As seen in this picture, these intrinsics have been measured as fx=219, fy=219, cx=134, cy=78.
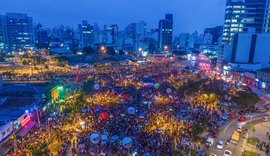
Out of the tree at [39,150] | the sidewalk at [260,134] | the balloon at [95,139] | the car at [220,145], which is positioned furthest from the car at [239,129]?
the tree at [39,150]

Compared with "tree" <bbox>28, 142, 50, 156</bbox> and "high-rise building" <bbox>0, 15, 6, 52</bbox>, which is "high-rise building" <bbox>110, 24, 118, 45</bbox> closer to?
"high-rise building" <bbox>0, 15, 6, 52</bbox>

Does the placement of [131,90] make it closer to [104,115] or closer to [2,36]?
[104,115]

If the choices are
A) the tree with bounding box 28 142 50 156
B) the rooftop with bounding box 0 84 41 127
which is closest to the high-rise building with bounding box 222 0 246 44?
the rooftop with bounding box 0 84 41 127

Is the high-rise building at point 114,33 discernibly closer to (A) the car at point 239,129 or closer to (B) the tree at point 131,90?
(B) the tree at point 131,90

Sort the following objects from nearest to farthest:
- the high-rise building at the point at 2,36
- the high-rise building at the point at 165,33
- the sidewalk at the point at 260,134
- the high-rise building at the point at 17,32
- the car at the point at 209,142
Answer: the sidewalk at the point at 260,134 < the car at the point at 209,142 < the high-rise building at the point at 2,36 < the high-rise building at the point at 17,32 < the high-rise building at the point at 165,33

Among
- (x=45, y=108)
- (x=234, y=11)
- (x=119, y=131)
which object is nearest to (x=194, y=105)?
(x=119, y=131)

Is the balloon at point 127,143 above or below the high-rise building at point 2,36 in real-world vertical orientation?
below

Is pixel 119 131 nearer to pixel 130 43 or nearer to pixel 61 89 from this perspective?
pixel 61 89

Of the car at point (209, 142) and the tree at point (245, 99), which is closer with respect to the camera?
the car at point (209, 142)
